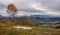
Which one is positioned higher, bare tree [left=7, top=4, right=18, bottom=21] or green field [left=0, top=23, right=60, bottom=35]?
bare tree [left=7, top=4, right=18, bottom=21]

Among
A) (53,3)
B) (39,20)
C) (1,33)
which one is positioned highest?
(53,3)

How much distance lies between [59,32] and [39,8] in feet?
2.58

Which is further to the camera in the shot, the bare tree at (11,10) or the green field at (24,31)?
the bare tree at (11,10)

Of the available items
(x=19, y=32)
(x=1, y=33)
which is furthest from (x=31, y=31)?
(x=1, y=33)

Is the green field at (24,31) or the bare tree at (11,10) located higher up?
the bare tree at (11,10)

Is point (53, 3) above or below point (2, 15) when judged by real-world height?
above

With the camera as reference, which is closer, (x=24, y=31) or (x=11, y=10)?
(x=24, y=31)

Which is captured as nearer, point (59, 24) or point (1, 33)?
point (59, 24)

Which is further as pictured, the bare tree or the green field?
the bare tree

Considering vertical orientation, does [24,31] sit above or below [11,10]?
below

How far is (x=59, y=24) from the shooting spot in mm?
3080

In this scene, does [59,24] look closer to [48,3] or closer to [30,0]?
[48,3]

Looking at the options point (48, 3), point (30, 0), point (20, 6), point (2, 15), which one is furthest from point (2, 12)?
point (48, 3)

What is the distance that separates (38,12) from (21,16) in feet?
1.47
